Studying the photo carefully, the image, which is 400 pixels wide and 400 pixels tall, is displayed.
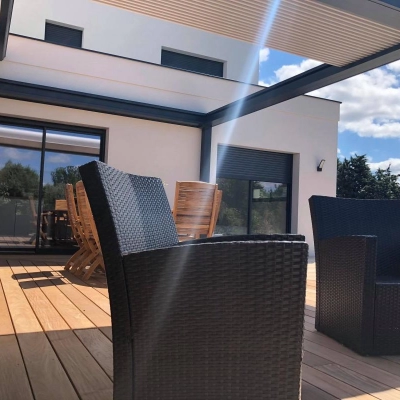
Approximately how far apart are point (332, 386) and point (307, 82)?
3989mm

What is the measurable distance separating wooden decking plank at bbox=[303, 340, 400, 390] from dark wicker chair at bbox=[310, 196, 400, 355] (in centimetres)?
13

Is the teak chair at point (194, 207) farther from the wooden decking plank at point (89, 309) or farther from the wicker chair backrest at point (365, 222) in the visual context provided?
the wicker chair backrest at point (365, 222)

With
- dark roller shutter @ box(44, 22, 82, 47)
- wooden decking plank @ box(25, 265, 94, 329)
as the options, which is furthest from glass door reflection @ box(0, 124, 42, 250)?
dark roller shutter @ box(44, 22, 82, 47)

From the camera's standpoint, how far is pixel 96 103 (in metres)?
6.31

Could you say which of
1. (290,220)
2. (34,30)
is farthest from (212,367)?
(34,30)

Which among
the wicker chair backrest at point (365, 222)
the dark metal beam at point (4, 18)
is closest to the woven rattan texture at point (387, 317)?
the wicker chair backrest at point (365, 222)

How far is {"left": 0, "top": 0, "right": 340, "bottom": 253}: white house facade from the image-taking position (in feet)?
20.2

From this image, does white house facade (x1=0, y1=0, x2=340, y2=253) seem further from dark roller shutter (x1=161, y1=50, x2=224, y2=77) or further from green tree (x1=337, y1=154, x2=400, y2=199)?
green tree (x1=337, y1=154, x2=400, y2=199)

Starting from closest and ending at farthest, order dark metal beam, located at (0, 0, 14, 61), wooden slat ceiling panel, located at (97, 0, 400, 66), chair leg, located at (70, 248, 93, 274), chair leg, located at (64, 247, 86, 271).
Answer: wooden slat ceiling panel, located at (97, 0, 400, 66), dark metal beam, located at (0, 0, 14, 61), chair leg, located at (70, 248, 93, 274), chair leg, located at (64, 247, 86, 271)

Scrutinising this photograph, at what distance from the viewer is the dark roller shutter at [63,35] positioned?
9785 millimetres

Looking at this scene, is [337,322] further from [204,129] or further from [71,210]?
[204,129]

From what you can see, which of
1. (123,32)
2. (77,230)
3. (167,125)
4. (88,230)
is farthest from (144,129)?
(123,32)

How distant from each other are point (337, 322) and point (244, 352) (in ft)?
4.66

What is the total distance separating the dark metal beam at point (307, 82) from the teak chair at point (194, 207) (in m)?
1.83
